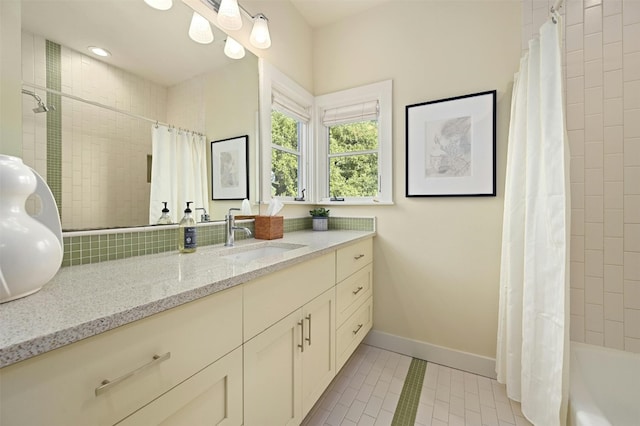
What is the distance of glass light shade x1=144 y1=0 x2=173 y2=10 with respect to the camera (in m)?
1.20

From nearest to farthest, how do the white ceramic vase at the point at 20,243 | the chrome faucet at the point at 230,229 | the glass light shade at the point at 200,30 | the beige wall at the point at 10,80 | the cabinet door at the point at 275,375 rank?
the white ceramic vase at the point at 20,243, the beige wall at the point at 10,80, the cabinet door at the point at 275,375, the glass light shade at the point at 200,30, the chrome faucet at the point at 230,229

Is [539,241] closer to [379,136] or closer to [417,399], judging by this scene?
[417,399]

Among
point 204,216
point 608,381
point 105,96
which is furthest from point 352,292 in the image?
point 105,96

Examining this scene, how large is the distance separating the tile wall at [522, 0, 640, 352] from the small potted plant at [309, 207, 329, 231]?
160cm

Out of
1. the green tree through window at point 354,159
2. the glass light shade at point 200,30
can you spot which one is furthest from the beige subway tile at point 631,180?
the glass light shade at point 200,30

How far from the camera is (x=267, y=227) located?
1703mm

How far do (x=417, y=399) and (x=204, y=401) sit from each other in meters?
1.35

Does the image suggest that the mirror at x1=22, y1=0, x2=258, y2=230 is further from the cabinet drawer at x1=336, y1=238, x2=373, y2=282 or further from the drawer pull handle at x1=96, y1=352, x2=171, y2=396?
the cabinet drawer at x1=336, y1=238, x2=373, y2=282

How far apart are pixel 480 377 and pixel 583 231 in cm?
112

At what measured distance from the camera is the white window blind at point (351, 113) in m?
2.16

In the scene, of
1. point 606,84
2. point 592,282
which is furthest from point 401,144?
point 592,282

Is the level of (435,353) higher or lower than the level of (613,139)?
lower

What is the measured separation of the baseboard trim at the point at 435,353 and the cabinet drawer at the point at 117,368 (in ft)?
5.34

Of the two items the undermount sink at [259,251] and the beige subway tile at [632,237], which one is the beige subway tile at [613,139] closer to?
the beige subway tile at [632,237]
